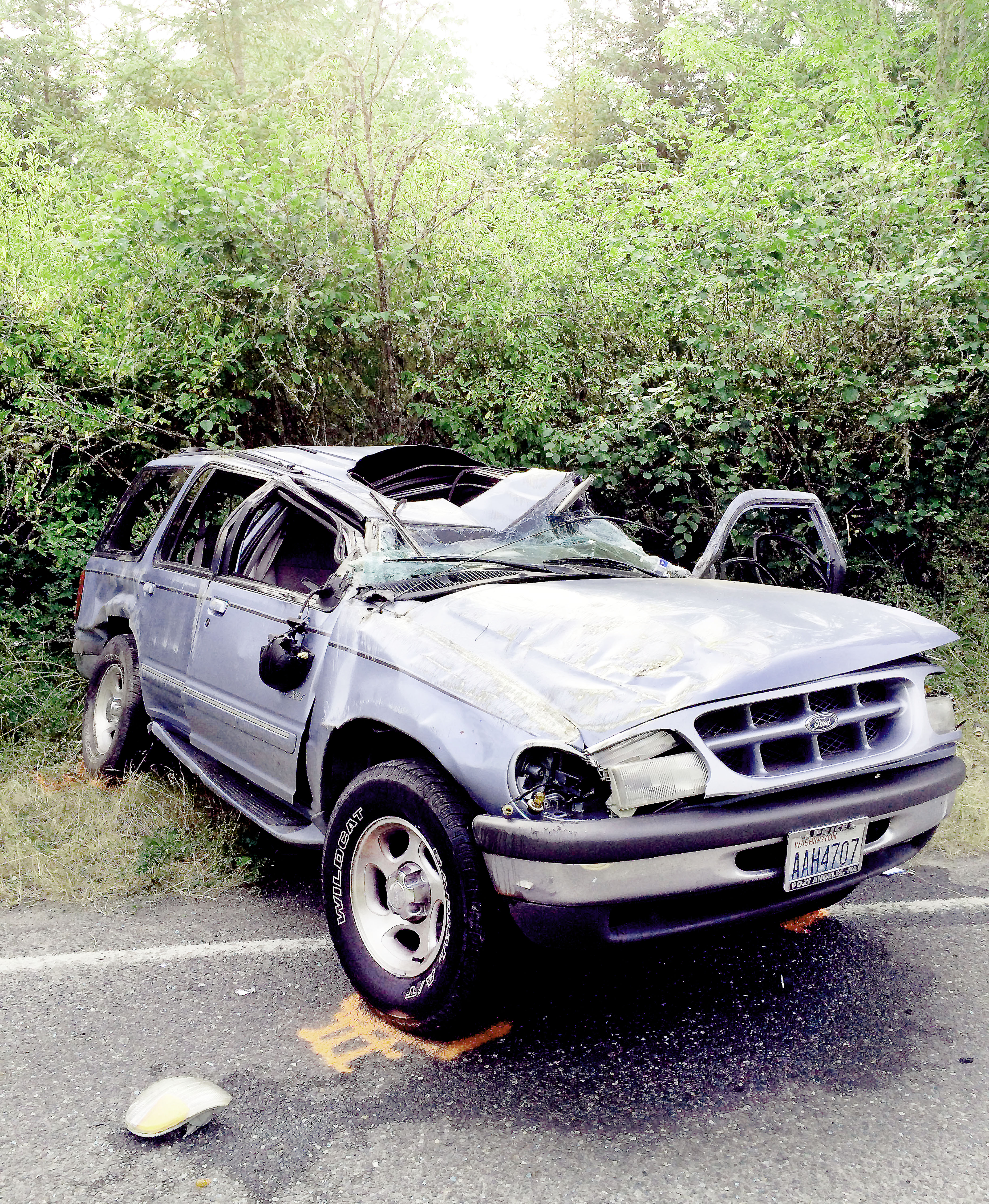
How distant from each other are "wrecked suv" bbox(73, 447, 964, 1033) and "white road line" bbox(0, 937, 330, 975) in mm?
448

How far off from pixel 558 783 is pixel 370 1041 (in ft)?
3.37

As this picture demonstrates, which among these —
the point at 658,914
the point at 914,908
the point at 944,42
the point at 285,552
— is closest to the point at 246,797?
the point at 285,552

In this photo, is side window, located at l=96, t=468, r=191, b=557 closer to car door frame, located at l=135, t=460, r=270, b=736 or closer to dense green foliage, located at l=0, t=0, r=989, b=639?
car door frame, located at l=135, t=460, r=270, b=736

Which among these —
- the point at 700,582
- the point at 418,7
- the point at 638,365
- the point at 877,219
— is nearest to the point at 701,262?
the point at 638,365

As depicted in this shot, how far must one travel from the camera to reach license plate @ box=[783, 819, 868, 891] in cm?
249

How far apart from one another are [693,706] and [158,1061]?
1831 mm

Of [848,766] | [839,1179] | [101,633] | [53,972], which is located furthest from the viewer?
[101,633]

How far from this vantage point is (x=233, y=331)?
6.37 meters

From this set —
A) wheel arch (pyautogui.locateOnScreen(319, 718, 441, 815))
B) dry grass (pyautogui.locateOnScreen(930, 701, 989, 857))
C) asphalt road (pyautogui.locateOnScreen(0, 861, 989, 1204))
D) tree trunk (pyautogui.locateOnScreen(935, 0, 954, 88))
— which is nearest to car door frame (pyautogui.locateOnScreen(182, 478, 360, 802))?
wheel arch (pyautogui.locateOnScreen(319, 718, 441, 815))

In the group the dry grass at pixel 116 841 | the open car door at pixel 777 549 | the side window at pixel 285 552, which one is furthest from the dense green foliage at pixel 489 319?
the side window at pixel 285 552

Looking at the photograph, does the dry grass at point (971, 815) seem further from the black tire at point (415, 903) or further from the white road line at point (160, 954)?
the white road line at point (160, 954)

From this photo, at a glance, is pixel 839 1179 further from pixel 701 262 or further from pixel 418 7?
pixel 418 7

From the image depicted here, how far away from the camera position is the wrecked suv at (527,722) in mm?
2379

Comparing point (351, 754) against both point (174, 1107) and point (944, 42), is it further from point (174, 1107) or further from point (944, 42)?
point (944, 42)
